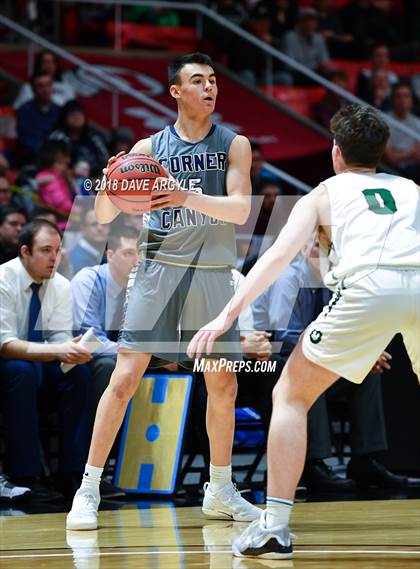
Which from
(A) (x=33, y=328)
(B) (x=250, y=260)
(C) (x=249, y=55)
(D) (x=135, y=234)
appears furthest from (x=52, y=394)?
(C) (x=249, y=55)

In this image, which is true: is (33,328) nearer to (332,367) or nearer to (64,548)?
(64,548)

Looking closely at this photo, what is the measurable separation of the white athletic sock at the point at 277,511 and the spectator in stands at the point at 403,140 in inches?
323

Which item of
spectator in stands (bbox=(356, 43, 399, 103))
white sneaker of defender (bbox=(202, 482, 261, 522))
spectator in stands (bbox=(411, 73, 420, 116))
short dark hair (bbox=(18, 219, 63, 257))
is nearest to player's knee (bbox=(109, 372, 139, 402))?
white sneaker of defender (bbox=(202, 482, 261, 522))

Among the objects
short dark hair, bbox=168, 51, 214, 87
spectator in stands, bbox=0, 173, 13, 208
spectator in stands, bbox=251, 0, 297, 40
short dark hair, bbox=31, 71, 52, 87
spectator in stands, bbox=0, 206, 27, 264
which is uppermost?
spectator in stands, bbox=251, 0, 297, 40

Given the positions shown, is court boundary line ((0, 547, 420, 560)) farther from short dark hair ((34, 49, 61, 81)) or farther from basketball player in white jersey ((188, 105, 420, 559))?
short dark hair ((34, 49, 61, 81))

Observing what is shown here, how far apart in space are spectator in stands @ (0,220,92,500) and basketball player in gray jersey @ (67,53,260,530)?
3.65 ft

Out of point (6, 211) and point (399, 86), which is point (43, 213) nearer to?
point (6, 211)

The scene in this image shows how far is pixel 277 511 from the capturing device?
439 cm

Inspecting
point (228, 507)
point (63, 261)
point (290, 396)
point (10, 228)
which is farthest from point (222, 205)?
point (10, 228)

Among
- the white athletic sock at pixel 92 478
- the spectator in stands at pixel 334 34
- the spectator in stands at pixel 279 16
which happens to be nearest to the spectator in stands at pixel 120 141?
the spectator in stands at pixel 279 16

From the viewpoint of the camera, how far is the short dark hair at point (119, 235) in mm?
7188

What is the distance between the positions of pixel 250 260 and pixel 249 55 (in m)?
6.39

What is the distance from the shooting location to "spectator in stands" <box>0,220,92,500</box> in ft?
21.1

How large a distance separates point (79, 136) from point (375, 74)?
425 cm
